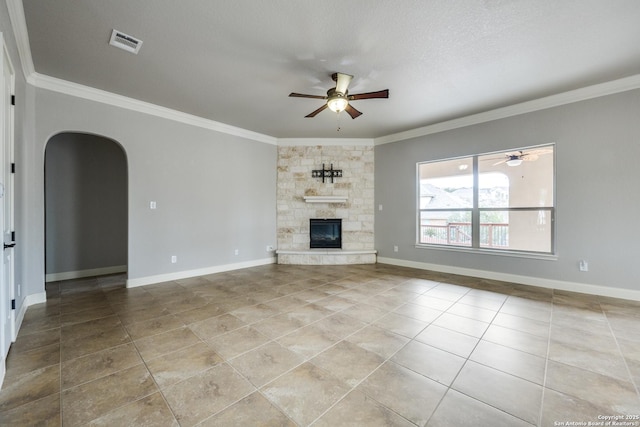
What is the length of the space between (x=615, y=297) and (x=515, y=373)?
300 centimetres

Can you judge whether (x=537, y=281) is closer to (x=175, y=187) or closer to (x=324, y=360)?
(x=324, y=360)

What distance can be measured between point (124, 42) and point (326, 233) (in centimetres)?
468

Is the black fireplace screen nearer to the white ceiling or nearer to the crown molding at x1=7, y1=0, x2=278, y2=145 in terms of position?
the crown molding at x1=7, y1=0, x2=278, y2=145

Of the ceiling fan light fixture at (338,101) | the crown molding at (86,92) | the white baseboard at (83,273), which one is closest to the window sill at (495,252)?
the ceiling fan light fixture at (338,101)

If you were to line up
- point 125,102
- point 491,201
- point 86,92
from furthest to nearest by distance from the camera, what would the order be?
point 491,201
point 125,102
point 86,92

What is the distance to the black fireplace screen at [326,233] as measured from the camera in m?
6.16

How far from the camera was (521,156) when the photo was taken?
14.3 ft

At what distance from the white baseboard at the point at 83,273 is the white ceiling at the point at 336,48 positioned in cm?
323

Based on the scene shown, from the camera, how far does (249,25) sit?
95.6 inches

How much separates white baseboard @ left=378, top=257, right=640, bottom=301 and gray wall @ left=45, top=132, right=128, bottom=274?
221 inches

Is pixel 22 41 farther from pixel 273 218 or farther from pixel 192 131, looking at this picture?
pixel 273 218

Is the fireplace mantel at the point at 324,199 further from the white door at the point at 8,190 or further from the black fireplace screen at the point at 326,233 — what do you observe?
the white door at the point at 8,190

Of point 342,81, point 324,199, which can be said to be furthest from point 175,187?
point 342,81

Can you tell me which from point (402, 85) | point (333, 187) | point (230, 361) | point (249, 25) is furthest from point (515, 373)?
point (333, 187)
